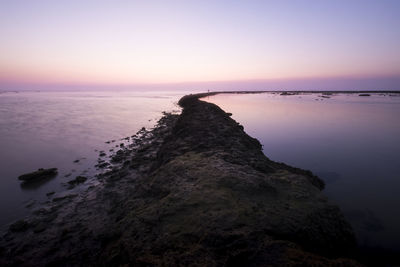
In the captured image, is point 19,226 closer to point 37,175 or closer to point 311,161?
point 37,175

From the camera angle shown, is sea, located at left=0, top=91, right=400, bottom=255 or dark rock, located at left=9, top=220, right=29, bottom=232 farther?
sea, located at left=0, top=91, right=400, bottom=255

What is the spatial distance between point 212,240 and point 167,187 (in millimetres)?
2440

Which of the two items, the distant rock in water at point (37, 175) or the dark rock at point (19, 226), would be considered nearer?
the dark rock at point (19, 226)

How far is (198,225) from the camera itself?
3.92 meters

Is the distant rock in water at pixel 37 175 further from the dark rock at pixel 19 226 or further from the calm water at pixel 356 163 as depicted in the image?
the calm water at pixel 356 163

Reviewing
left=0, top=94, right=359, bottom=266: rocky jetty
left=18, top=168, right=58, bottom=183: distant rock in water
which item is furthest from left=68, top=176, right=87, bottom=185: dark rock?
left=0, top=94, right=359, bottom=266: rocky jetty

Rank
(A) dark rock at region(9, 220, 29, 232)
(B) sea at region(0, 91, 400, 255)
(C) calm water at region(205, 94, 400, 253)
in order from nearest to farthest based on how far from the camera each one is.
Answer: (A) dark rock at region(9, 220, 29, 232), (C) calm water at region(205, 94, 400, 253), (B) sea at region(0, 91, 400, 255)

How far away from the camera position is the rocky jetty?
336 centimetres

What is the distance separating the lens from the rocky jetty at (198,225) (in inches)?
132

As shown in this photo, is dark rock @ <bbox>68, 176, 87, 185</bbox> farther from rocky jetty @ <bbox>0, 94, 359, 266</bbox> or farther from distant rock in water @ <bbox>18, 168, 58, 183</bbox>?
rocky jetty @ <bbox>0, 94, 359, 266</bbox>

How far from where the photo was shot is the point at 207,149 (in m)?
8.91

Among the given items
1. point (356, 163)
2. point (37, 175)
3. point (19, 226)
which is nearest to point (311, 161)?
point (356, 163)

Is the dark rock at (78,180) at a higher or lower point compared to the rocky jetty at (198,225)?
lower

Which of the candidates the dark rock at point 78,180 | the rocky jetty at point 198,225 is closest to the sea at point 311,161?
the dark rock at point 78,180
